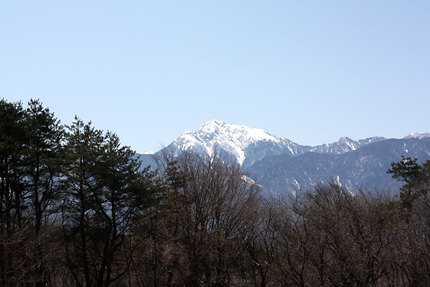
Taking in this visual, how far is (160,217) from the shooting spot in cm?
3116

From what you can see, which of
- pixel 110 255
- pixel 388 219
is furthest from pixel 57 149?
pixel 388 219

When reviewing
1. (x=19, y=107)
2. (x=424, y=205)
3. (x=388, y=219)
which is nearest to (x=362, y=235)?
(x=388, y=219)

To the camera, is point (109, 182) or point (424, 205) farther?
point (424, 205)

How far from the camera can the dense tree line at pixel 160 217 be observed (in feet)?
80.7

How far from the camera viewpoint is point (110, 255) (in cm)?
3038

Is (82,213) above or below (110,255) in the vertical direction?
above

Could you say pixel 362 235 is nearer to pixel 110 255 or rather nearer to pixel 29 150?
pixel 110 255

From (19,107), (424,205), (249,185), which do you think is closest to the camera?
(19,107)

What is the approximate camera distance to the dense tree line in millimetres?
24609

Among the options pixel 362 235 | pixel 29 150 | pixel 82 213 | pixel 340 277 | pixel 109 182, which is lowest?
pixel 340 277

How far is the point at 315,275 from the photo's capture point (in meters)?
24.3

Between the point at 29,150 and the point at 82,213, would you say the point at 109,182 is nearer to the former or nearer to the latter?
the point at 82,213

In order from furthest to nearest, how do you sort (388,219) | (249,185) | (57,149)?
Answer: (249,185), (57,149), (388,219)

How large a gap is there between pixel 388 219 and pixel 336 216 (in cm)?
406
